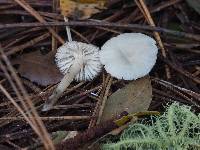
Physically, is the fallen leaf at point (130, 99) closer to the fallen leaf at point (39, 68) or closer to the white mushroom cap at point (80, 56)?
the white mushroom cap at point (80, 56)

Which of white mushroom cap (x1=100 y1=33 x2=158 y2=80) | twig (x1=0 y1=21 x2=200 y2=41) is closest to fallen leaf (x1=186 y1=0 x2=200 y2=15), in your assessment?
twig (x1=0 y1=21 x2=200 y2=41)

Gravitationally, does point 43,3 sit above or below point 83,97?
above

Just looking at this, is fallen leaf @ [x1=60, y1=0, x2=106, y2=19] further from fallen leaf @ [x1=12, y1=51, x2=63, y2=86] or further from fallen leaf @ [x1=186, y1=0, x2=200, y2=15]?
fallen leaf @ [x1=186, y1=0, x2=200, y2=15]

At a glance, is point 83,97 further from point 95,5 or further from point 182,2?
point 182,2

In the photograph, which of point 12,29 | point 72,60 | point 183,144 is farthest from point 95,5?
point 183,144

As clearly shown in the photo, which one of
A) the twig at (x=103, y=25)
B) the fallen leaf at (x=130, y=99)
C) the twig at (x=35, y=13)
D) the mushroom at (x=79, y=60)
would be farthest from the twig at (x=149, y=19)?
the twig at (x=35, y=13)

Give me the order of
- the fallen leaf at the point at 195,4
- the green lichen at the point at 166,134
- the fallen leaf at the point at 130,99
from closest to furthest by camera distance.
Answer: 1. the green lichen at the point at 166,134
2. the fallen leaf at the point at 130,99
3. the fallen leaf at the point at 195,4
